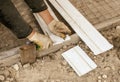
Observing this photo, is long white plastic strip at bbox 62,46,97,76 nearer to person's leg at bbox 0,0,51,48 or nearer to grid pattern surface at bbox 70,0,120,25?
person's leg at bbox 0,0,51,48

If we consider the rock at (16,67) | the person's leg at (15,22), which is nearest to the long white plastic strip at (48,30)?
the person's leg at (15,22)

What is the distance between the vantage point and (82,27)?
2.53 m

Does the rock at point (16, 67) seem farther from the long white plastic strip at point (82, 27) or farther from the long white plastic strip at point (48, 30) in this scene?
the long white plastic strip at point (82, 27)

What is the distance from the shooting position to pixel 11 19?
2.14 metres

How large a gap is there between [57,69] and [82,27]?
469 millimetres

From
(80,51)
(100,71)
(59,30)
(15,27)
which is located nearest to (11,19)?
(15,27)

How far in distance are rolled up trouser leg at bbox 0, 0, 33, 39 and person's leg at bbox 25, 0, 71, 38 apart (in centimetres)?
25

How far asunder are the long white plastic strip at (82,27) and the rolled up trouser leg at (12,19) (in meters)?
0.51

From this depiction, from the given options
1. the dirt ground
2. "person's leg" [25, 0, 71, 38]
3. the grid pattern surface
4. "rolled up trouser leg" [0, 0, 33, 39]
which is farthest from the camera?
the grid pattern surface

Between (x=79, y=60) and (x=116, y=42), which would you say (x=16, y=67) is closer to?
(x=79, y=60)

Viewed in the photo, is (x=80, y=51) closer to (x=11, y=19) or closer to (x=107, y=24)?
(x=107, y=24)

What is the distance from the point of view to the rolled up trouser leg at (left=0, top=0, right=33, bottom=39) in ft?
6.88

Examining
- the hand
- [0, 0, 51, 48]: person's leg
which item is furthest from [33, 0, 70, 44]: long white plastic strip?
[0, 0, 51, 48]: person's leg

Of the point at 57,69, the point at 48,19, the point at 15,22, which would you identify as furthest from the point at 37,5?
the point at 57,69
